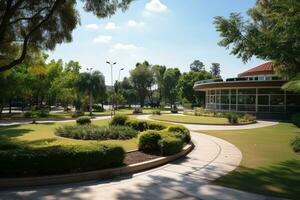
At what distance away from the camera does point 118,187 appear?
10586mm

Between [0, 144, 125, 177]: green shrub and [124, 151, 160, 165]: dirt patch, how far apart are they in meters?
1.20

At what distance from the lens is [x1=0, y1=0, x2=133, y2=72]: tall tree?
18000 mm

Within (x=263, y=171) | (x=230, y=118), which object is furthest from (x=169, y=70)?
(x=263, y=171)

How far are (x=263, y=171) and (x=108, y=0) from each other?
11.0 metres

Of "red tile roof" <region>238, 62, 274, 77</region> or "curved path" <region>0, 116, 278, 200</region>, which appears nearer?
"curved path" <region>0, 116, 278, 200</region>

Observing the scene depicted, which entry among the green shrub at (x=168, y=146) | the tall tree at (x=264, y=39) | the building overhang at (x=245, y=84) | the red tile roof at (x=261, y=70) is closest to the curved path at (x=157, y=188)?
the green shrub at (x=168, y=146)

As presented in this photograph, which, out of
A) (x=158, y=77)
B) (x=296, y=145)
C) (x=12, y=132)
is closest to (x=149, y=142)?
(x=296, y=145)

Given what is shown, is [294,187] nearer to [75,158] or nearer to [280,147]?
[75,158]

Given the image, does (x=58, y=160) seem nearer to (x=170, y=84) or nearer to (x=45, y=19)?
(x=45, y=19)

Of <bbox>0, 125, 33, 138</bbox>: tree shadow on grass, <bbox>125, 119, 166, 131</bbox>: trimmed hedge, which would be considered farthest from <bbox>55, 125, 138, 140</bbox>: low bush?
<bbox>0, 125, 33, 138</bbox>: tree shadow on grass

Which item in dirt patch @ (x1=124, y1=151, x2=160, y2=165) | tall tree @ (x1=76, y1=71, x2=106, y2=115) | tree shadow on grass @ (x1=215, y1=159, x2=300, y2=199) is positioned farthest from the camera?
tall tree @ (x1=76, y1=71, x2=106, y2=115)

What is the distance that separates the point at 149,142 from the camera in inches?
631

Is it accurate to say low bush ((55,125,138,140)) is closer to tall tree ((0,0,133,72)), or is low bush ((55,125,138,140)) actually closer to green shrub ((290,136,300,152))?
tall tree ((0,0,133,72))

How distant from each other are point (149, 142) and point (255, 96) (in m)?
31.5
